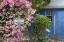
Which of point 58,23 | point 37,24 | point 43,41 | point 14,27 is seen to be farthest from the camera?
point 58,23

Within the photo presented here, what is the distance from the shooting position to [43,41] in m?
10.3

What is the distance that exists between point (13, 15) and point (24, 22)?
0.36 meters

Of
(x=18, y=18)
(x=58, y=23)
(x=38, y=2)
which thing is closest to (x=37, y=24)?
(x=38, y=2)

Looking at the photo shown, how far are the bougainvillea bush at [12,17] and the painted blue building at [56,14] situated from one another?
12500 mm

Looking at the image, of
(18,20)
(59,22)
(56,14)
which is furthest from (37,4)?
(18,20)

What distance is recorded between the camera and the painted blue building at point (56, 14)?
2014 cm

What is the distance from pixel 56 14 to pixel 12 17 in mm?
13605

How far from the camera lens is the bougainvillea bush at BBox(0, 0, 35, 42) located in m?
7.21

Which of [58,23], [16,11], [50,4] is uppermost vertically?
[16,11]

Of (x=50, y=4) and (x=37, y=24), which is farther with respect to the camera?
(x=50, y=4)

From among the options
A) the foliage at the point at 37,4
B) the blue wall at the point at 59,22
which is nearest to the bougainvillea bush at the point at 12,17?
the foliage at the point at 37,4

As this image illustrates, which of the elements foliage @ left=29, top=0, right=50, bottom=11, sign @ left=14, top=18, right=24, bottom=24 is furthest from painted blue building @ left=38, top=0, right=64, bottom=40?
sign @ left=14, top=18, right=24, bottom=24

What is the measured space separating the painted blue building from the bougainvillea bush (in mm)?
12500

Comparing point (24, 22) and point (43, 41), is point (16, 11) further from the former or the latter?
point (43, 41)
